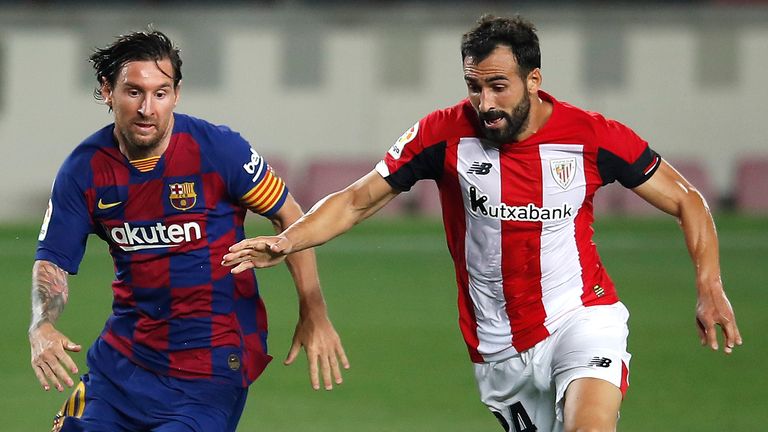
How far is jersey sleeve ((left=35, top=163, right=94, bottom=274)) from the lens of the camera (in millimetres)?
5352

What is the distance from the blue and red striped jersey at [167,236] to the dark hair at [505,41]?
1068 mm

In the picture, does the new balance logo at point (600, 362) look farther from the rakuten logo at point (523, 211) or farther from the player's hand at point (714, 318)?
the rakuten logo at point (523, 211)

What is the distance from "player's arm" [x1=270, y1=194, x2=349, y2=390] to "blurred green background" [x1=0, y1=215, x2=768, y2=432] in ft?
8.17

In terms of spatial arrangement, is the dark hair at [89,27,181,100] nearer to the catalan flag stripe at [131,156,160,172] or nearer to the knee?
the catalan flag stripe at [131,156,160,172]

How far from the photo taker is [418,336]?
35.8 ft

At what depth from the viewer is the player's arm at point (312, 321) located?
18.3 ft

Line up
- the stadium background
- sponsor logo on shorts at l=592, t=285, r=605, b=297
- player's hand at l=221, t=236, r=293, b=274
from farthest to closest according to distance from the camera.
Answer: the stadium background, sponsor logo on shorts at l=592, t=285, r=605, b=297, player's hand at l=221, t=236, r=293, b=274

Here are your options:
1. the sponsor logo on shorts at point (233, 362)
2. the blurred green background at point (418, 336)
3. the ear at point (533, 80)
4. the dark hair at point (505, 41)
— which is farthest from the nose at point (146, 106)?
the blurred green background at point (418, 336)

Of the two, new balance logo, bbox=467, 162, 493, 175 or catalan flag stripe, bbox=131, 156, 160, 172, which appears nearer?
catalan flag stripe, bbox=131, 156, 160, 172

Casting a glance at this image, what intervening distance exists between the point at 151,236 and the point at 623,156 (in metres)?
2.07

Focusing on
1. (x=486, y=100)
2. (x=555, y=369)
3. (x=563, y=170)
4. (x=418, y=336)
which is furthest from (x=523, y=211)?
(x=418, y=336)

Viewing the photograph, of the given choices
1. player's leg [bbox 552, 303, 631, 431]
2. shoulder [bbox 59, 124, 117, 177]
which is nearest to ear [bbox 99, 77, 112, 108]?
shoulder [bbox 59, 124, 117, 177]

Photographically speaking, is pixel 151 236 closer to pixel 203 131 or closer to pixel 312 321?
pixel 203 131

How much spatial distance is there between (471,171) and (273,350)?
492 centimetres
